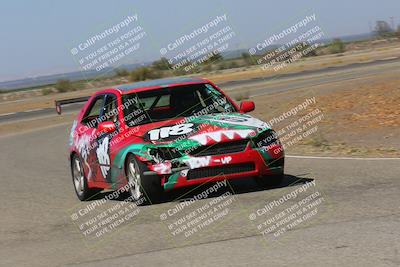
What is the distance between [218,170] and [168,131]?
817 millimetres

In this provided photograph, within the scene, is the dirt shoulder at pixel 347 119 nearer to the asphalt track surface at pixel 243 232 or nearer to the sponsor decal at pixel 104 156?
the asphalt track surface at pixel 243 232

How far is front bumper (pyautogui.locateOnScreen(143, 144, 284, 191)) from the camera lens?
9.05 meters

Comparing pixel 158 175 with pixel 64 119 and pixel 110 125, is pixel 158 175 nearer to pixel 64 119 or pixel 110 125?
pixel 110 125

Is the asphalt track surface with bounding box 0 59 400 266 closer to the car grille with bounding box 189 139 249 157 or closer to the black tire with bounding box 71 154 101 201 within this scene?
the black tire with bounding box 71 154 101 201

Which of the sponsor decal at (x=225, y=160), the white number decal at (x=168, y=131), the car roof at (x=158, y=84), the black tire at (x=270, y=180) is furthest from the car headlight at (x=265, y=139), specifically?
the car roof at (x=158, y=84)

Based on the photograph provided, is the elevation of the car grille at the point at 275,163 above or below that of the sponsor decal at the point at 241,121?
below

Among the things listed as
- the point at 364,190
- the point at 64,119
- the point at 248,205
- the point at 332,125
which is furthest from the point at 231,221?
the point at 64,119

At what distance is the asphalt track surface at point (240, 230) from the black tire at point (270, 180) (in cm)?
10

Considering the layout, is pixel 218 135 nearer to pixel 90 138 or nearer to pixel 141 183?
pixel 141 183

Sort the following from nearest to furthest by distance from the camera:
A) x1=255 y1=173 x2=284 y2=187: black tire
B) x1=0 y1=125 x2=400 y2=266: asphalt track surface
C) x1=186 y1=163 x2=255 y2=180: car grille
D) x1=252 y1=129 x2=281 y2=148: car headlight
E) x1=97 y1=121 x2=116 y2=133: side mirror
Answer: x1=0 y1=125 x2=400 y2=266: asphalt track surface → x1=186 y1=163 x2=255 y2=180: car grille → x1=252 y1=129 x2=281 y2=148: car headlight → x1=97 y1=121 x2=116 y2=133: side mirror → x1=255 y1=173 x2=284 y2=187: black tire

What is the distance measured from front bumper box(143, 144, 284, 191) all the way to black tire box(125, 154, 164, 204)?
0.24 ft

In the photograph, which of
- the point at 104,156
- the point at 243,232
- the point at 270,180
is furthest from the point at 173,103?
the point at 243,232

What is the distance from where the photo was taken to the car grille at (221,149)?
9.13 m

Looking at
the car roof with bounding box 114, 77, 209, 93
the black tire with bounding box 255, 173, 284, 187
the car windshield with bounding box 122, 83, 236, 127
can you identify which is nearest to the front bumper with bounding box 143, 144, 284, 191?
the black tire with bounding box 255, 173, 284, 187
